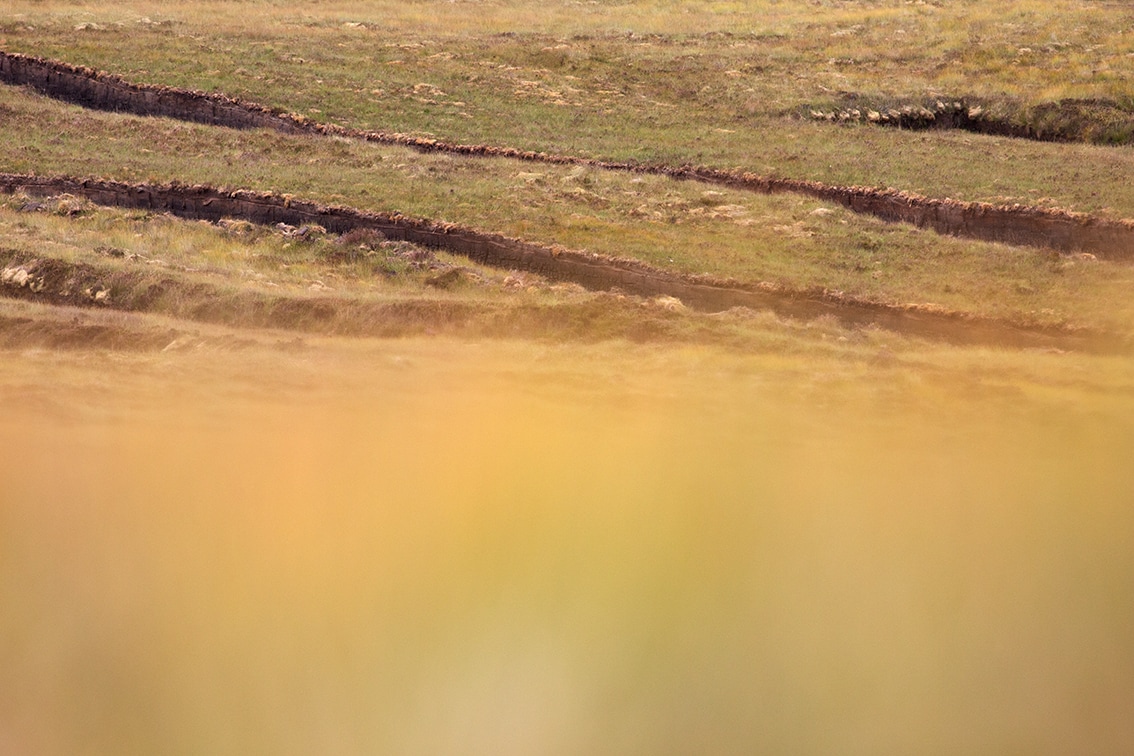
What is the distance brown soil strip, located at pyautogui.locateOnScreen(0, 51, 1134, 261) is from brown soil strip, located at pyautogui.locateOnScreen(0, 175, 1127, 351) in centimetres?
282

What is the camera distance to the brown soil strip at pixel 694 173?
1358 centimetres

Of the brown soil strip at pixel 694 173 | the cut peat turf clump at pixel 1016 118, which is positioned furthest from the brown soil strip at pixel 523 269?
the cut peat turf clump at pixel 1016 118

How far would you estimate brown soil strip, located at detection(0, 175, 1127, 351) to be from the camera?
11102 mm

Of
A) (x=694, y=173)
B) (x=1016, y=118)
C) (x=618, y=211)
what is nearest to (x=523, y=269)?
(x=618, y=211)

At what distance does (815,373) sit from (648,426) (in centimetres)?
174

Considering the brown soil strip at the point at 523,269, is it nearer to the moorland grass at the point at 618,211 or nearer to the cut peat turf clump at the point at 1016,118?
the moorland grass at the point at 618,211

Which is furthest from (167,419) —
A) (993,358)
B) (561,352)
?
(993,358)

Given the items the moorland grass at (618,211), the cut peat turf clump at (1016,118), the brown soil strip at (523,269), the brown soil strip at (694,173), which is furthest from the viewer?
the cut peat turf clump at (1016,118)

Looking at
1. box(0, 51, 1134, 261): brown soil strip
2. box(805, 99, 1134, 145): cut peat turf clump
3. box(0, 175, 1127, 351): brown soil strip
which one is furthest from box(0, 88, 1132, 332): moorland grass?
box(805, 99, 1134, 145): cut peat turf clump

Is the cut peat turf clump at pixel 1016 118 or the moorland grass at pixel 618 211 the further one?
the cut peat turf clump at pixel 1016 118

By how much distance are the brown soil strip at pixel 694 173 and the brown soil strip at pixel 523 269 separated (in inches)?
111

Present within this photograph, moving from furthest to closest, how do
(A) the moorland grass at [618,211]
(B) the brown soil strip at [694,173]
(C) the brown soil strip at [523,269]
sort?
(B) the brown soil strip at [694,173] < (A) the moorland grass at [618,211] < (C) the brown soil strip at [523,269]

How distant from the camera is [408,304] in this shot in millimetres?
11305

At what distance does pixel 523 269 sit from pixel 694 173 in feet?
13.6
